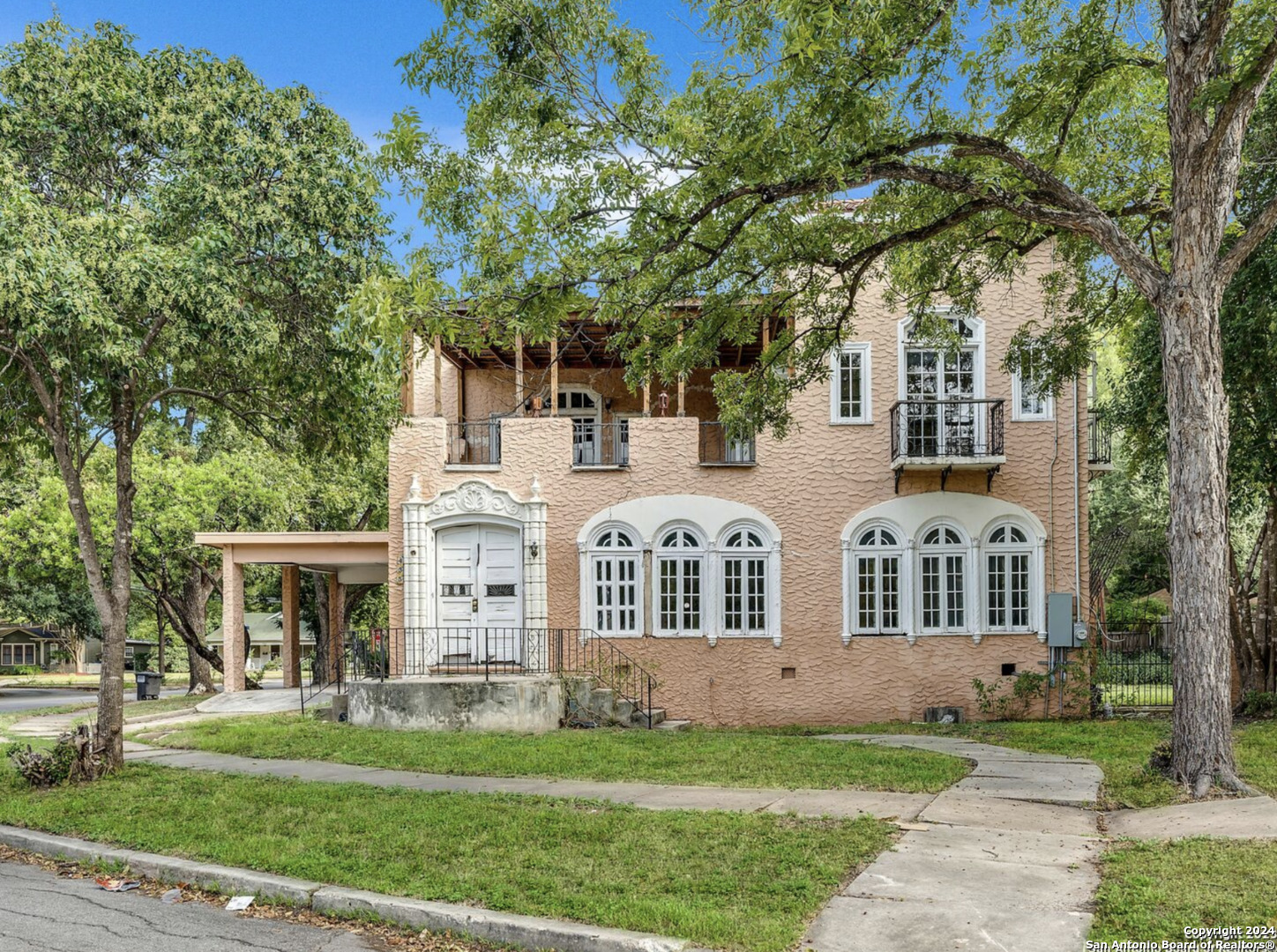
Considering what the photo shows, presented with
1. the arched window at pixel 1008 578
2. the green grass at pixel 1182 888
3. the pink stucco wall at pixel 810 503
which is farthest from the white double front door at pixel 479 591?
the green grass at pixel 1182 888

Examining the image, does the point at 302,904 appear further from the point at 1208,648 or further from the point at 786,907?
the point at 1208,648

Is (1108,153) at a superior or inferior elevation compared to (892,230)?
superior

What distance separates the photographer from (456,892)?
604 centimetres

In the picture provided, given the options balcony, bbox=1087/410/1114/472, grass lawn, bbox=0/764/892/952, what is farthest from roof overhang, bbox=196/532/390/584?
balcony, bbox=1087/410/1114/472

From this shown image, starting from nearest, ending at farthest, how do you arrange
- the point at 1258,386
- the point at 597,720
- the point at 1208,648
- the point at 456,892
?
the point at 456,892
the point at 1208,648
the point at 1258,386
the point at 597,720

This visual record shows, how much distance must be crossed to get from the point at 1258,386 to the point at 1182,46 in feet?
24.0

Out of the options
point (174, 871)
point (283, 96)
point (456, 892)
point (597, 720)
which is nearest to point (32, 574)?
point (597, 720)

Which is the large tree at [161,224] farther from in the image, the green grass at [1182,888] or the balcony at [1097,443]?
the balcony at [1097,443]

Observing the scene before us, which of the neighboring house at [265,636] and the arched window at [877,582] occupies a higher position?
the arched window at [877,582]

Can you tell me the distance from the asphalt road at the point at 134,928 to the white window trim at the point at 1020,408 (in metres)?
14.3

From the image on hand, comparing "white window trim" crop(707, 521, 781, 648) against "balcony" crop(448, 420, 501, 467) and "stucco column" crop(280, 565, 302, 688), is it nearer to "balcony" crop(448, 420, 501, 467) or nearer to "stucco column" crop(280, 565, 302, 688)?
"balcony" crop(448, 420, 501, 467)

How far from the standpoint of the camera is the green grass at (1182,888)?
5164mm

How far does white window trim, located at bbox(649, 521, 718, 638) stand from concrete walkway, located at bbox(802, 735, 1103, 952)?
8.43 meters

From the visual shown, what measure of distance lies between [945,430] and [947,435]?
0.31 feet
